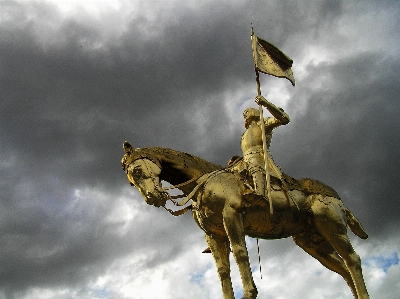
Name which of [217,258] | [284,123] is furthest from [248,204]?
[284,123]

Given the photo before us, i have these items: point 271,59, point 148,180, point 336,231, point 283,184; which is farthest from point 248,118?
point 148,180

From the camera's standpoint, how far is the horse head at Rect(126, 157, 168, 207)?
1052 cm

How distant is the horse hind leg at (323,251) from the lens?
12.5 metres

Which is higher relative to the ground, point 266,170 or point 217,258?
point 266,170

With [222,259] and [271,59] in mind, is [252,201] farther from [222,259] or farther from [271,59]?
[271,59]

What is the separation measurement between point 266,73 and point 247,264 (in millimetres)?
4564

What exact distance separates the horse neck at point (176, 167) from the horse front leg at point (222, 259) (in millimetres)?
1332

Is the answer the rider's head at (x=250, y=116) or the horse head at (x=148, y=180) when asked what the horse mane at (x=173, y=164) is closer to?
the horse head at (x=148, y=180)

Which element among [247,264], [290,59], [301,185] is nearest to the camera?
[247,264]

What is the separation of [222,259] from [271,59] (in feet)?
15.9

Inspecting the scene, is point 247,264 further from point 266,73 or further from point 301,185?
point 266,73

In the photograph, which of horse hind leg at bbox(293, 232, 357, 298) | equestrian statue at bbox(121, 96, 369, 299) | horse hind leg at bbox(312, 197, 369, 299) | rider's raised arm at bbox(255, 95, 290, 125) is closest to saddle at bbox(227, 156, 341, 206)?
equestrian statue at bbox(121, 96, 369, 299)

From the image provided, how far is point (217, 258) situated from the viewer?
458 inches

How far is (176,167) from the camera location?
37.2 feet
